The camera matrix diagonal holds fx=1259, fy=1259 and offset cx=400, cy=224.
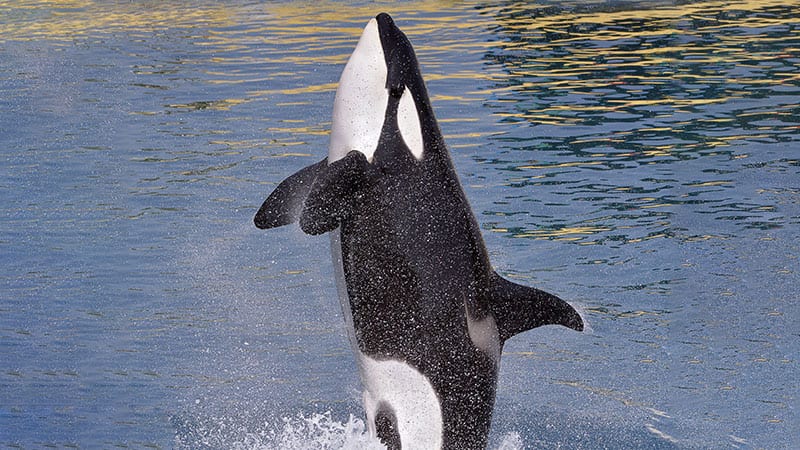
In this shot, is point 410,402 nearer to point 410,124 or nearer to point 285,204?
point 285,204

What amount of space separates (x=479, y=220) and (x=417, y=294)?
5695mm

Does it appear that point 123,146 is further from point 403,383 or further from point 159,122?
point 403,383

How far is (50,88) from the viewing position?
18719mm

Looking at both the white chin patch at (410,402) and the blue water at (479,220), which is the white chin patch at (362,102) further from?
the blue water at (479,220)

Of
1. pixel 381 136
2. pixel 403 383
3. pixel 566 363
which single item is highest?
pixel 381 136

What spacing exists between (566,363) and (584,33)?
15.7 meters

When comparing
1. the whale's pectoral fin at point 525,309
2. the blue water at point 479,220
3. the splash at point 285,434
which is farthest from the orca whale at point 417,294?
the blue water at point 479,220

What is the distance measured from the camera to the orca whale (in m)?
5.62

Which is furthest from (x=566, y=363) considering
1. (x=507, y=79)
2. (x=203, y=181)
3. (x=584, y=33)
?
(x=584, y=33)

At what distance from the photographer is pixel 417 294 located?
18.6 ft

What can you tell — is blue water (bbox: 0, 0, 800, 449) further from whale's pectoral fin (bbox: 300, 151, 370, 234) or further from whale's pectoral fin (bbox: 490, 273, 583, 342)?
whale's pectoral fin (bbox: 300, 151, 370, 234)

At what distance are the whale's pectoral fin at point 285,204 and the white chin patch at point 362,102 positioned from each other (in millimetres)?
169

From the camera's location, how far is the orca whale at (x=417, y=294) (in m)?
5.62

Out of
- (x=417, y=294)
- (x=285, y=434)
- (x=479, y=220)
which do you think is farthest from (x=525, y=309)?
(x=479, y=220)
